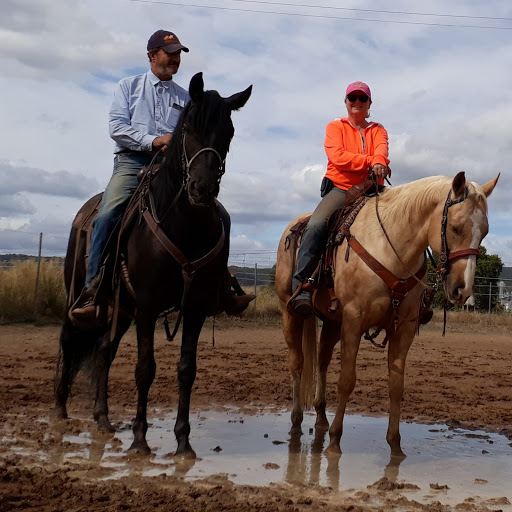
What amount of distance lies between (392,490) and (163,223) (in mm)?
2624

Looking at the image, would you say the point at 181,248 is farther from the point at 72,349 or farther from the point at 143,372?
the point at 72,349

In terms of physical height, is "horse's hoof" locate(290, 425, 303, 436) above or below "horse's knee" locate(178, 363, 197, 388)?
below

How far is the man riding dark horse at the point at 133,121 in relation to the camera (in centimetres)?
633

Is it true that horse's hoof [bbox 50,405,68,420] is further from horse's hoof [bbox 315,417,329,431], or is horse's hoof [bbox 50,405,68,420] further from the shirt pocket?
the shirt pocket

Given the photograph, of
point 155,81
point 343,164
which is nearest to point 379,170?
point 343,164

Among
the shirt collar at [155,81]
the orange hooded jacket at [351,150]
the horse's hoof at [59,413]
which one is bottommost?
the horse's hoof at [59,413]

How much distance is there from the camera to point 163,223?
5.88 meters

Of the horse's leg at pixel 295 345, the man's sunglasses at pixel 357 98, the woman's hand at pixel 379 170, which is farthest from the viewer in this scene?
the horse's leg at pixel 295 345

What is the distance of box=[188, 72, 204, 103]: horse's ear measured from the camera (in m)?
5.32

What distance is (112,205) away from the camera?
638cm

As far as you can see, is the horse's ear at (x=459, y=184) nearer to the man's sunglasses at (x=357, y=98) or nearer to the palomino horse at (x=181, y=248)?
the palomino horse at (x=181, y=248)

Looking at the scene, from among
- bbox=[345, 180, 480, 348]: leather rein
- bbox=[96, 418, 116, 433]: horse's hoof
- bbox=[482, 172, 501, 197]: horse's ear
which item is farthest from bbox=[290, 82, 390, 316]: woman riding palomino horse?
bbox=[96, 418, 116, 433]: horse's hoof

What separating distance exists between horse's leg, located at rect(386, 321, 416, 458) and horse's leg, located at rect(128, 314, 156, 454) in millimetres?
2007

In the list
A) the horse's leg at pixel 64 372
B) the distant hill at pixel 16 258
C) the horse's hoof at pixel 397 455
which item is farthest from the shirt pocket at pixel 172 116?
the distant hill at pixel 16 258
